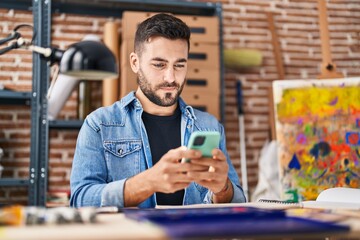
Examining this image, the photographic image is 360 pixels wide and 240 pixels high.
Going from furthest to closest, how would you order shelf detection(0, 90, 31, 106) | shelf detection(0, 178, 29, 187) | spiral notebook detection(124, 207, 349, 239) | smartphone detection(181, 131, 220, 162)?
shelf detection(0, 90, 31, 106), shelf detection(0, 178, 29, 187), smartphone detection(181, 131, 220, 162), spiral notebook detection(124, 207, 349, 239)

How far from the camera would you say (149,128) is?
170 cm

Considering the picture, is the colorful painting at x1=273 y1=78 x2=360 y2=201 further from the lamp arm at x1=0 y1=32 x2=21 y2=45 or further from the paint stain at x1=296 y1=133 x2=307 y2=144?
the lamp arm at x1=0 y1=32 x2=21 y2=45

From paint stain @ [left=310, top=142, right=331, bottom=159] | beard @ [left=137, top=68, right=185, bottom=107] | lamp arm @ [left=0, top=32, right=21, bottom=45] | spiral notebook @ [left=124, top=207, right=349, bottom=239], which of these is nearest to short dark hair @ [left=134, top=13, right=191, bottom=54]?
beard @ [left=137, top=68, right=185, bottom=107]

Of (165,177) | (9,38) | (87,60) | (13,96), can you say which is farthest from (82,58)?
(13,96)

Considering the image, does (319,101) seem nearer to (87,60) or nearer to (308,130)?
(308,130)

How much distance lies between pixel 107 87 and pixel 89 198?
1.51 metres

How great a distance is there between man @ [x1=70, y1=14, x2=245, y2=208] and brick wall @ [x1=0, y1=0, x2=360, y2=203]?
55.4 inches

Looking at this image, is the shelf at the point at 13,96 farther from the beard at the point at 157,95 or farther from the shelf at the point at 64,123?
the beard at the point at 157,95

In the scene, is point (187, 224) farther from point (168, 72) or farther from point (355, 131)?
point (355, 131)

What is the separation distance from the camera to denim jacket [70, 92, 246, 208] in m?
1.45

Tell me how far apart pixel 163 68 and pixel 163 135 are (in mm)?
246

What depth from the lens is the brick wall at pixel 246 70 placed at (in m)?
2.93

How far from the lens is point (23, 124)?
116 inches

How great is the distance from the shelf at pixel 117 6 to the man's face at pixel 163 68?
134 cm
